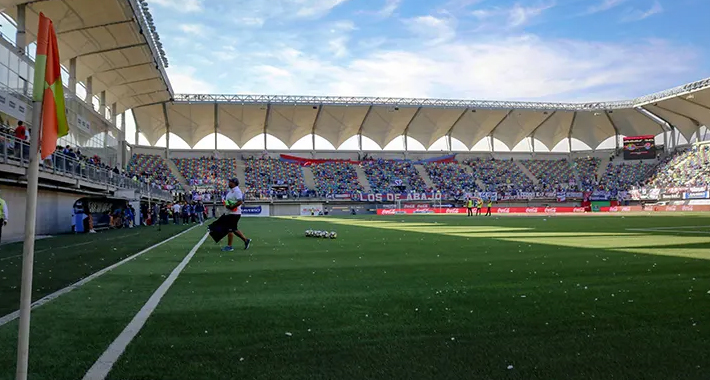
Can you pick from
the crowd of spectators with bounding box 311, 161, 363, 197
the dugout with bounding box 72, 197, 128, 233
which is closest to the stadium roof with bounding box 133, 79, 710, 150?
the crowd of spectators with bounding box 311, 161, 363, 197

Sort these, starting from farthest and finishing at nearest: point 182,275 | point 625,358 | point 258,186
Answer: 1. point 258,186
2. point 182,275
3. point 625,358

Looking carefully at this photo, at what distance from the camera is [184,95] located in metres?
60.2

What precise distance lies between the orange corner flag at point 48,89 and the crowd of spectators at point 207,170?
61576 mm

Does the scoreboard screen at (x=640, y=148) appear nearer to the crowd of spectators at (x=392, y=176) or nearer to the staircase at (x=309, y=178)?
the crowd of spectators at (x=392, y=176)

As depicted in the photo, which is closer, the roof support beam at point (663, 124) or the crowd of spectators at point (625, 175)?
the roof support beam at point (663, 124)

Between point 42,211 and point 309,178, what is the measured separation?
47.8m

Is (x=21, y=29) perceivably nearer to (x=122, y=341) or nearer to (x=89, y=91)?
(x=89, y=91)

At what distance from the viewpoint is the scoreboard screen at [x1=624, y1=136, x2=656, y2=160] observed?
71.6 metres

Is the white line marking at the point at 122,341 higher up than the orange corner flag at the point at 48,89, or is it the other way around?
the orange corner flag at the point at 48,89

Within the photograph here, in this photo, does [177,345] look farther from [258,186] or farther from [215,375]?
[258,186]

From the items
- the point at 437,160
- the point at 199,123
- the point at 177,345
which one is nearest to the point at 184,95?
the point at 199,123

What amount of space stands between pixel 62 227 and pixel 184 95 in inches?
1549

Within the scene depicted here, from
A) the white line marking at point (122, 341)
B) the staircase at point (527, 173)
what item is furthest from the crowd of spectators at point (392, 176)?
the white line marking at point (122, 341)

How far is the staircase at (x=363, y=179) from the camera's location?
6709 centimetres
